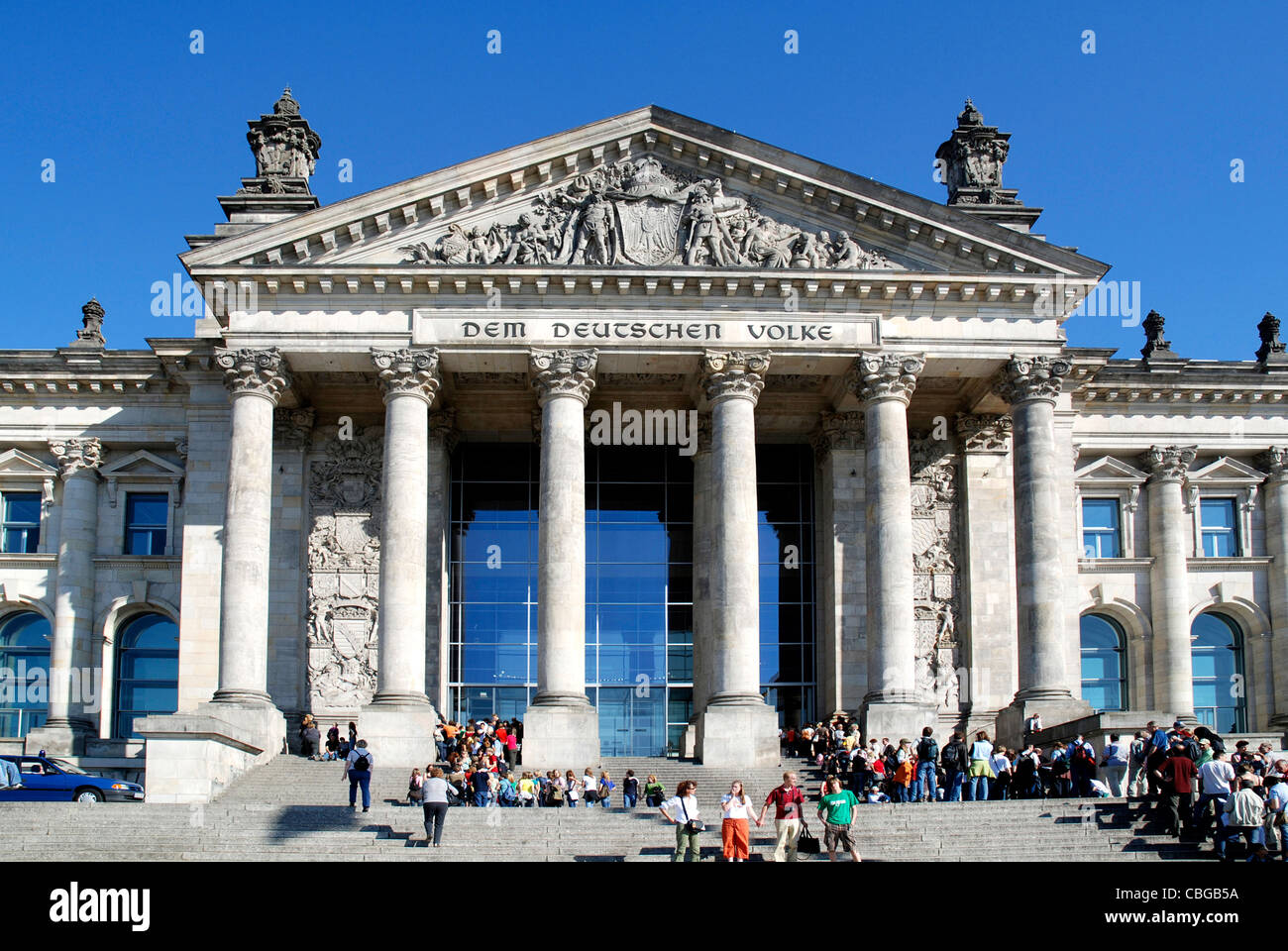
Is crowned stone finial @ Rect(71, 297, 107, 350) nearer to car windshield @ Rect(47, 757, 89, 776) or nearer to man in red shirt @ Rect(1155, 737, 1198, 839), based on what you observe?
car windshield @ Rect(47, 757, 89, 776)

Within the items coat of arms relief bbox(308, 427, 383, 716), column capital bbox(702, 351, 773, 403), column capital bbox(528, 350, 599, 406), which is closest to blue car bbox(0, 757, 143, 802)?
coat of arms relief bbox(308, 427, 383, 716)

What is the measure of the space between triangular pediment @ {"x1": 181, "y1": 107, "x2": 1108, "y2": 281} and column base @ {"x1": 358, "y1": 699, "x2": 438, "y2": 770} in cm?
1104

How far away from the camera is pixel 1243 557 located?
4659 cm

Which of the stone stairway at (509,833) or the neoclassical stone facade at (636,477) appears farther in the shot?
the neoclassical stone facade at (636,477)

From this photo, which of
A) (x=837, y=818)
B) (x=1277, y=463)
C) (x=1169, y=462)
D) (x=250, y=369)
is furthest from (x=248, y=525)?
(x=1277, y=463)

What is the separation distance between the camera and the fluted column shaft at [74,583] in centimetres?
4328

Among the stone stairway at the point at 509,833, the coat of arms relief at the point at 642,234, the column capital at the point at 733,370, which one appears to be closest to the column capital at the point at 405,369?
the coat of arms relief at the point at 642,234

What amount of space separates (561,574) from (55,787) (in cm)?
1236

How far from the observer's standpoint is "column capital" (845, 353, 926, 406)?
39.6 meters

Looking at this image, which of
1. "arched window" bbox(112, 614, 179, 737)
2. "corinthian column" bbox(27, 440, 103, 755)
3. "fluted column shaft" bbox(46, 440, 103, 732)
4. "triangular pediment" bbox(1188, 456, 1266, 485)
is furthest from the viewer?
"triangular pediment" bbox(1188, 456, 1266, 485)

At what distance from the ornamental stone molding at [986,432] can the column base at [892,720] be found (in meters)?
9.00

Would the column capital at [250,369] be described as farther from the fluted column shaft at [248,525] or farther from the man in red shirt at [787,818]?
the man in red shirt at [787,818]
